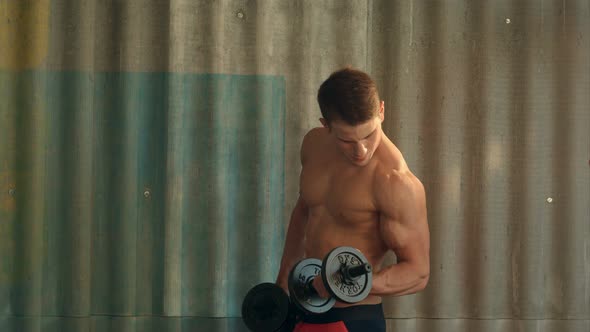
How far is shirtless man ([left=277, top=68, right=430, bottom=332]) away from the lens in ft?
7.96

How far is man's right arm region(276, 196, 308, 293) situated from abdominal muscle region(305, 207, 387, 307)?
222 mm

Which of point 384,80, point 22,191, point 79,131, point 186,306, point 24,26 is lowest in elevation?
point 186,306

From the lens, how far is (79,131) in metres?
3.33

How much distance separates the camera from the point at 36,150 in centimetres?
333

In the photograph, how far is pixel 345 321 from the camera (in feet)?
8.16

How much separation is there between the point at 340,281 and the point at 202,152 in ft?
4.05

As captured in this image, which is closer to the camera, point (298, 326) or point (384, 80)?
point (298, 326)

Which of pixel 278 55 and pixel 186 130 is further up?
pixel 278 55

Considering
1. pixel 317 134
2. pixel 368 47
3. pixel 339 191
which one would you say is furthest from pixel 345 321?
pixel 368 47

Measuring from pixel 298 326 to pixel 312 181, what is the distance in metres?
0.49

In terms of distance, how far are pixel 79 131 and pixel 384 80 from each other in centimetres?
134

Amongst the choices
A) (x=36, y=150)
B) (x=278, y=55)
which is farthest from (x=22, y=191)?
(x=278, y=55)

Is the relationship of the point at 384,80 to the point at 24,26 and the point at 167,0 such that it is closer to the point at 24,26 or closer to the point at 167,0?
the point at 167,0

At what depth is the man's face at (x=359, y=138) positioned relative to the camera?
243cm
